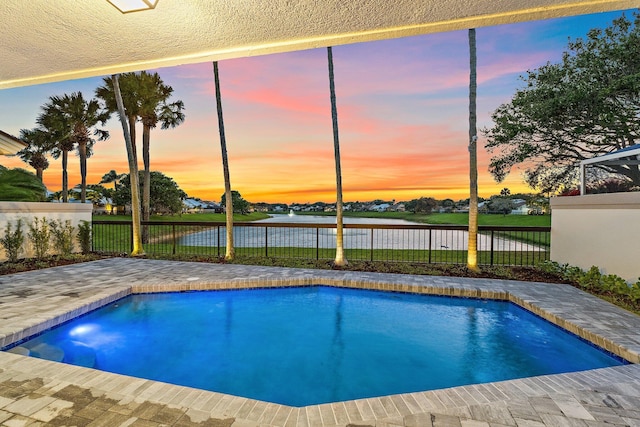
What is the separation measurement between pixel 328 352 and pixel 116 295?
11.4 ft

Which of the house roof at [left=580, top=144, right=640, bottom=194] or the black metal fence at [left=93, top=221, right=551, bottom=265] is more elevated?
the house roof at [left=580, top=144, right=640, bottom=194]

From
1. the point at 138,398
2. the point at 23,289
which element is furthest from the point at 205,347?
the point at 23,289

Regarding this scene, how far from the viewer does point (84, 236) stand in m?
8.56

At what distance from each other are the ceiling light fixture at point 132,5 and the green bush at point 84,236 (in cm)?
849

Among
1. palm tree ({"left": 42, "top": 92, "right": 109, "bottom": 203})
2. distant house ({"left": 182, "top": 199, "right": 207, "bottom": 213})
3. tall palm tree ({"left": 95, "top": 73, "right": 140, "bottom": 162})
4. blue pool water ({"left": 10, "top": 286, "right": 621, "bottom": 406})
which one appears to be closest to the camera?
blue pool water ({"left": 10, "top": 286, "right": 621, "bottom": 406})

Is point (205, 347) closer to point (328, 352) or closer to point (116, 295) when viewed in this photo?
point (328, 352)

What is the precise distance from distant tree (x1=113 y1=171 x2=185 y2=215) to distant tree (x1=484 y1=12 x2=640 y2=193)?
27328mm

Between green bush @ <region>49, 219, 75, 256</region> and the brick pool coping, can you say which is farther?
green bush @ <region>49, 219, 75, 256</region>

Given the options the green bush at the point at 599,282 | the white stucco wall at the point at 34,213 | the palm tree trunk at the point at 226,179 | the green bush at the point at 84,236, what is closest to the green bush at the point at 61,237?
the white stucco wall at the point at 34,213

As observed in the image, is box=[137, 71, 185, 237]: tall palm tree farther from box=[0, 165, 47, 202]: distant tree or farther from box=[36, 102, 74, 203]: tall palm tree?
box=[36, 102, 74, 203]: tall palm tree

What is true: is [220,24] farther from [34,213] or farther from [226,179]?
[34,213]

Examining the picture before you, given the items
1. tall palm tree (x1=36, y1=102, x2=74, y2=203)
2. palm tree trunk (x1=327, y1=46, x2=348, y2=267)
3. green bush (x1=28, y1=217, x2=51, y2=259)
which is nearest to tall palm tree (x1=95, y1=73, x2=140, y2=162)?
green bush (x1=28, y1=217, x2=51, y2=259)

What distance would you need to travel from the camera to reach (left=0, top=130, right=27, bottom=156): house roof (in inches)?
316

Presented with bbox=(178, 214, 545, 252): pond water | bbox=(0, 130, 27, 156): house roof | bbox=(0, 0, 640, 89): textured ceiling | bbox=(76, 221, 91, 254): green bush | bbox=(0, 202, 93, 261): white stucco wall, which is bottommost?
bbox=(178, 214, 545, 252): pond water
